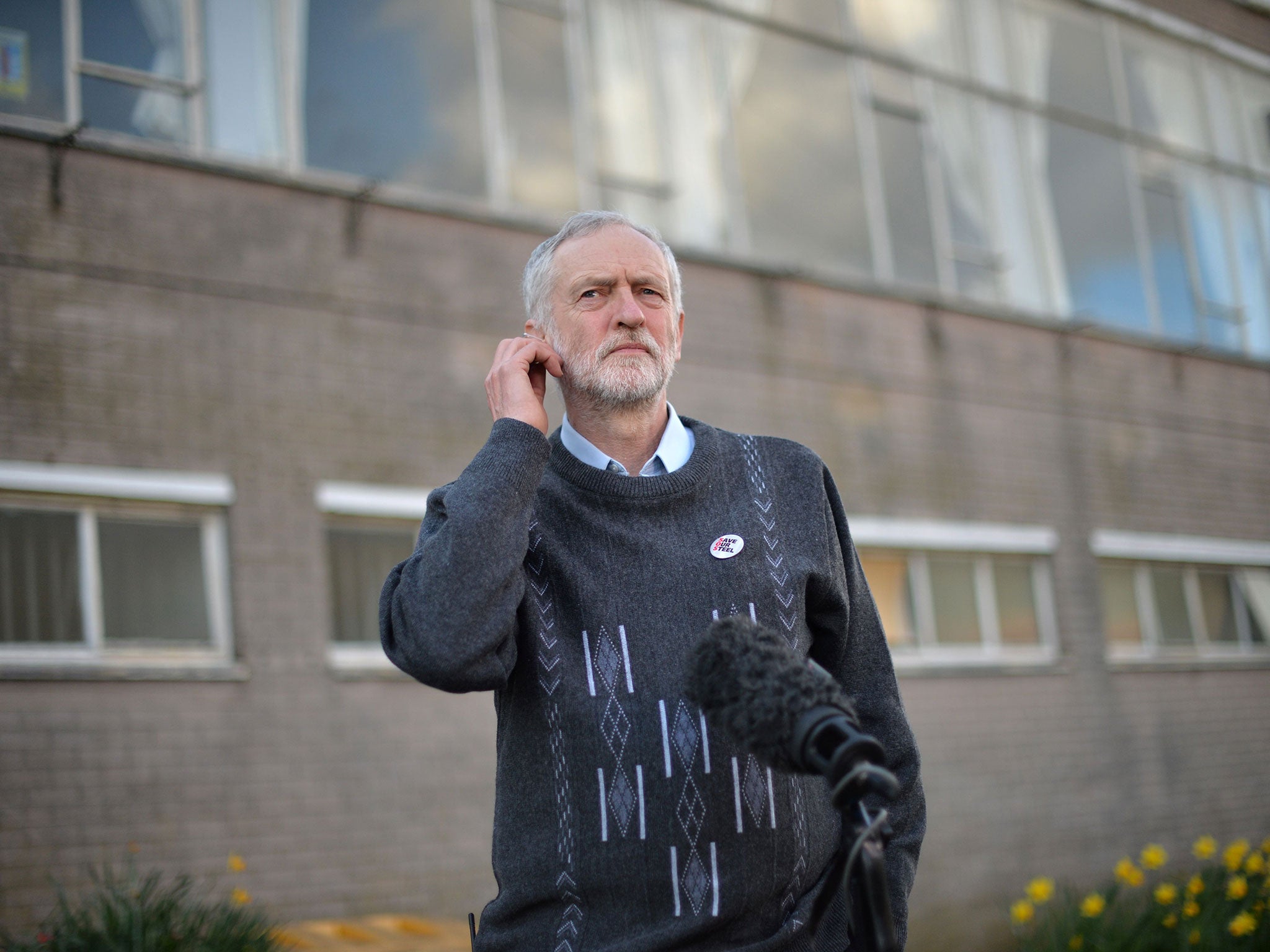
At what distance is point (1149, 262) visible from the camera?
13.2 meters

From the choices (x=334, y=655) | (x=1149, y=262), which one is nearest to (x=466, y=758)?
(x=334, y=655)

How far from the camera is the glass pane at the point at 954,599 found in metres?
10.8

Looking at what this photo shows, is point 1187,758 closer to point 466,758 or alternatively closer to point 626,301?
point 466,758

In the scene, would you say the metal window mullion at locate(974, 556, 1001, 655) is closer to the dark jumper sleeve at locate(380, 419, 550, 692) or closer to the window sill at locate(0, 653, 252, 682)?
the window sill at locate(0, 653, 252, 682)

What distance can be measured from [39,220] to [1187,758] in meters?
10.4

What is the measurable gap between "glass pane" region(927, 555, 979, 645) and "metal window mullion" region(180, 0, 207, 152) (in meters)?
6.54

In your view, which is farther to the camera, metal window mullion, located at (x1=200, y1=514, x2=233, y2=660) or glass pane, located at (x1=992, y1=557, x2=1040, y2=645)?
glass pane, located at (x1=992, y1=557, x2=1040, y2=645)

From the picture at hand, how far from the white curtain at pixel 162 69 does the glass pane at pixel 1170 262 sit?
9706 millimetres

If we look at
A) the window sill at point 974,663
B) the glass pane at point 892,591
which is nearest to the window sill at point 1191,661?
the window sill at point 974,663

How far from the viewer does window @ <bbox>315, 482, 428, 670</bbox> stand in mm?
7746

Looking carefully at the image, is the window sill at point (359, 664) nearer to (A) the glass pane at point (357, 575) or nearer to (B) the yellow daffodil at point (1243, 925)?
(A) the glass pane at point (357, 575)

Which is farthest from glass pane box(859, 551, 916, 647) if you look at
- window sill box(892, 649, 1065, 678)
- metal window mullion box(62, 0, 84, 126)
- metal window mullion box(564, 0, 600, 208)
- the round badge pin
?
the round badge pin

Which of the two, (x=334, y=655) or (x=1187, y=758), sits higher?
(x=334, y=655)

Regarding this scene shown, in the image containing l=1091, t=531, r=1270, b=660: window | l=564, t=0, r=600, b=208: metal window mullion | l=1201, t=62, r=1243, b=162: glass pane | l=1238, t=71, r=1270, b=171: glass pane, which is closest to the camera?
l=564, t=0, r=600, b=208: metal window mullion
